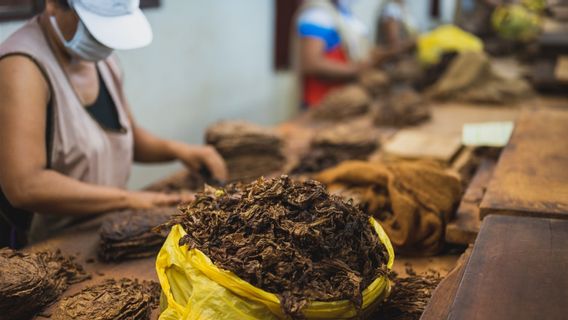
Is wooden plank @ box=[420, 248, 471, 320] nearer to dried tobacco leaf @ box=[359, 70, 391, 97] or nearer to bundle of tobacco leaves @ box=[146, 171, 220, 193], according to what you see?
bundle of tobacco leaves @ box=[146, 171, 220, 193]

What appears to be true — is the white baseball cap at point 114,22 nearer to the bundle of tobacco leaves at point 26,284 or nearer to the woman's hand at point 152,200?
the woman's hand at point 152,200

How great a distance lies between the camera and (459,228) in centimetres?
230

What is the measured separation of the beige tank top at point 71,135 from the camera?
95.1 inches

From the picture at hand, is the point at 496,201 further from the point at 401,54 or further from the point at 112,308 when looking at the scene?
the point at 401,54

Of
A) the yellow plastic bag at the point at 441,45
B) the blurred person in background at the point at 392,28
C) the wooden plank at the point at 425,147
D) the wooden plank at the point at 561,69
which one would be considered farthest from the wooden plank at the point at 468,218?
the blurred person in background at the point at 392,28

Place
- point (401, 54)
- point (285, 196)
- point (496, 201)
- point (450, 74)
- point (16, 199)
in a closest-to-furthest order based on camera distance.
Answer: point (285, 196), point (496, 201), point (16, 199), point (450, 74), point (401, 54)

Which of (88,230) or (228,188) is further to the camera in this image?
(88,230)

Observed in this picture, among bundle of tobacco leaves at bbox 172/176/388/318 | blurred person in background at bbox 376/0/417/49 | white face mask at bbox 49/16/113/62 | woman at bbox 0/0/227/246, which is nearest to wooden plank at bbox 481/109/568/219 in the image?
bundle of tobacco leaves at bbox 172/176/388/318

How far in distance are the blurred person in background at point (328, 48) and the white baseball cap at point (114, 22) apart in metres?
2.80

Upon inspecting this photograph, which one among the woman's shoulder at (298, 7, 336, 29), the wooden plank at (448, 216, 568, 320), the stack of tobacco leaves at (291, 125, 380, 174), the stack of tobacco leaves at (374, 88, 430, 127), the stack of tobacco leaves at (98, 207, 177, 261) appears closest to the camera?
the wooden plank at (448, 216, 568, 320)

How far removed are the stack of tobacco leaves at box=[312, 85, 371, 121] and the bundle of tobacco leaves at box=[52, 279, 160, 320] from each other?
2.98 meters

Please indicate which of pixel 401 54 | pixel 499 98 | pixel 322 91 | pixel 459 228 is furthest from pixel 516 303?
pixel 401 54

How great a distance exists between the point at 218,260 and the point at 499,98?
13.3 ft

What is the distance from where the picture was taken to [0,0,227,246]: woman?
231 cm
